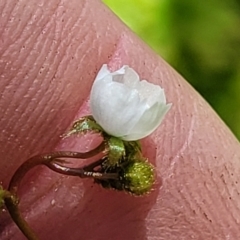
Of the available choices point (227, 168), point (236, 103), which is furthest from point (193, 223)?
point (236, 103)

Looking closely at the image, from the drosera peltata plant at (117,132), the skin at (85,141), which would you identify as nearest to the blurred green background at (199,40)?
the skin at (85,141)

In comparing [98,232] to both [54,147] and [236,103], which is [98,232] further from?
[236,103]

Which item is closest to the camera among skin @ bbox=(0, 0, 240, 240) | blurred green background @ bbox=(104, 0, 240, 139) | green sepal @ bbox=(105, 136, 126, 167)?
green sepal @ bbox=(105, 136, 126, 167)

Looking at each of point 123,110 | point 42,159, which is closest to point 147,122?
point 123,110

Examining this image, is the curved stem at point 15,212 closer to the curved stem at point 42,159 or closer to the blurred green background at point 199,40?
the curved stem at point 42,159

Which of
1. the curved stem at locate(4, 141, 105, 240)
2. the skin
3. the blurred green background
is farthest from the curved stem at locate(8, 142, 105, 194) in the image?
the blurred green background

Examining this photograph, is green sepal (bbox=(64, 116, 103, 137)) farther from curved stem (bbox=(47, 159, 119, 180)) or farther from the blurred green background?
the blurred green background
